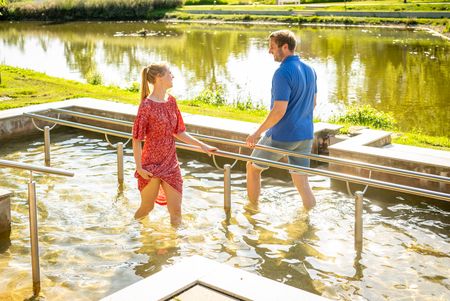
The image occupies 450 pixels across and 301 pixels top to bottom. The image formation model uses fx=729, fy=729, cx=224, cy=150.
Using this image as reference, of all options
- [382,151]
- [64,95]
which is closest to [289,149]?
[382,151]

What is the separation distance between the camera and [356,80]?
22.3m

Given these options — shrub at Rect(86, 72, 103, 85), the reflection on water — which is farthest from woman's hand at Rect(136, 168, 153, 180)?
shrub at Rect(86, 72, 103, 85)

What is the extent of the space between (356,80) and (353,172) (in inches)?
568

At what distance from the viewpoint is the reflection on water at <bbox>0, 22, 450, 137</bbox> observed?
735 inches

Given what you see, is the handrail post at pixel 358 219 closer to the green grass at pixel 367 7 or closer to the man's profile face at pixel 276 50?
the man's profile face at pixel 276 50

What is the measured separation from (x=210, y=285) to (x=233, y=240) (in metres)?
2.28

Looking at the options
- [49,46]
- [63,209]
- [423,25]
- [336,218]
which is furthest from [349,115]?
[423,25]

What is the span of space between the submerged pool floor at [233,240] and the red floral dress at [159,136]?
2.19 ft

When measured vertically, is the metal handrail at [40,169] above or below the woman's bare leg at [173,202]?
above

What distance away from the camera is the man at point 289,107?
6.82m

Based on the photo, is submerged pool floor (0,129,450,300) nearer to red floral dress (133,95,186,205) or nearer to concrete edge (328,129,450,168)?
concrete edge (328,129,450,168)

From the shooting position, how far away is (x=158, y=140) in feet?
21.4

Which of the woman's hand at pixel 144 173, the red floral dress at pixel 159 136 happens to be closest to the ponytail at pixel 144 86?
the red floral dress at pixel 159 136

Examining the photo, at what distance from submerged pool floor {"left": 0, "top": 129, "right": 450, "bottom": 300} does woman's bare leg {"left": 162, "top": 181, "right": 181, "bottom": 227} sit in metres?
0.21
